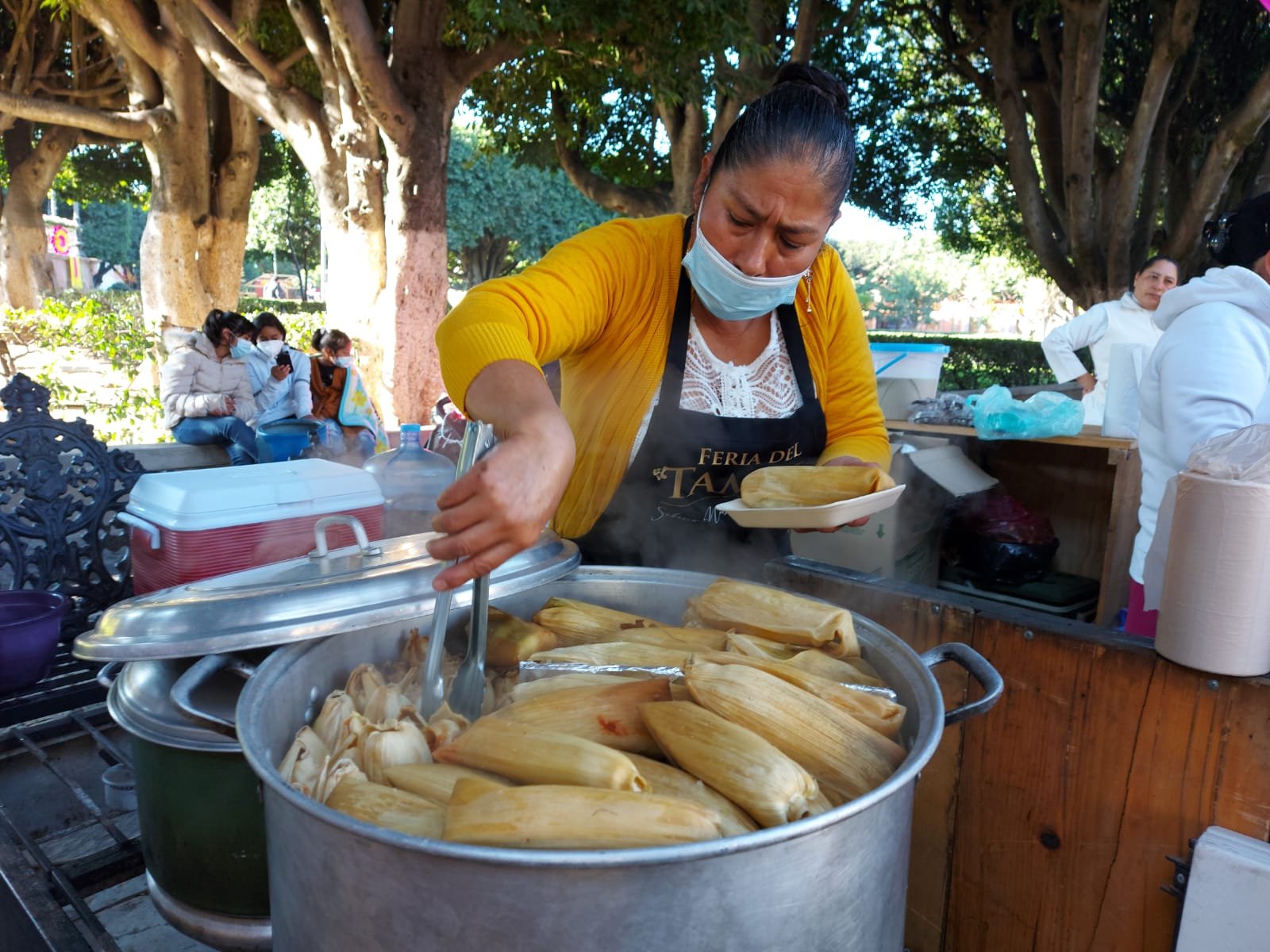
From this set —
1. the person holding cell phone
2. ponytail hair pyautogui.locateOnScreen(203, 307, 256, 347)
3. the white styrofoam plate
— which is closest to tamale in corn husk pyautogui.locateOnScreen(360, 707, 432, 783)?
the white styrofoam plate

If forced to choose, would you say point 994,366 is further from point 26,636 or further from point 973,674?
point 26,636

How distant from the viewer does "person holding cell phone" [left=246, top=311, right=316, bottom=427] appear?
7004mm

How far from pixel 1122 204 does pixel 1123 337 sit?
458 centimetres

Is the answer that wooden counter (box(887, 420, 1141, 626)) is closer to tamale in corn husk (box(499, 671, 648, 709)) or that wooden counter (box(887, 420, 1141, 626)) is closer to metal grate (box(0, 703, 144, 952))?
tamale in corn husk (box(499, 671, 648, 709))

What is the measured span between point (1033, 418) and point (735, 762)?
344 centimetres

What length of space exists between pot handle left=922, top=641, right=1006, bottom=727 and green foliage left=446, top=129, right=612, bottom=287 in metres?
30.6

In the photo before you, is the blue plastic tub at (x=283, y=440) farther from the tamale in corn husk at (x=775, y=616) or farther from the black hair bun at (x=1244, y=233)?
the black hair bun at (x=1244, y=233)

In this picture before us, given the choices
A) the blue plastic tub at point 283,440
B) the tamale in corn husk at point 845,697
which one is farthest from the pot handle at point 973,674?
the blue plastic tub at point 283,440

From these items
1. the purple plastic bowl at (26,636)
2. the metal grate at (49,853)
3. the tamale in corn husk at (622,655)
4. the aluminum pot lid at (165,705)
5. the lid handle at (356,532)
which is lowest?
the metal grate at (49,853)

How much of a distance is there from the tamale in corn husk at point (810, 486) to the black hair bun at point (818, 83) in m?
0.78

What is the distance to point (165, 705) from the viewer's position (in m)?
1.32

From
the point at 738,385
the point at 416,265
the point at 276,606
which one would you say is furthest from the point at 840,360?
the point at 416,265

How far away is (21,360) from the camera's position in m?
9.66

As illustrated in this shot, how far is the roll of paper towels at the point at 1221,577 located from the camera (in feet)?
4.36
